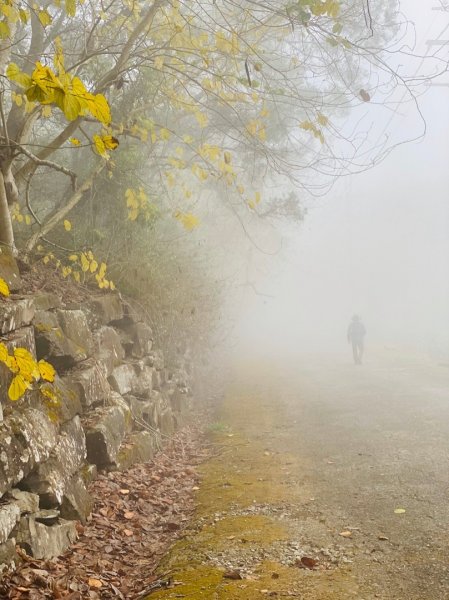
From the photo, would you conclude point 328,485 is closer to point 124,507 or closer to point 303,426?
point 124,507

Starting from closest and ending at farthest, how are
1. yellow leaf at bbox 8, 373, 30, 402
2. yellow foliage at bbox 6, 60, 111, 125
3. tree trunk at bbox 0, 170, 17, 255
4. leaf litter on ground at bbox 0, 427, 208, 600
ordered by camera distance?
yellow foliage at bbox 6, 60, 111, 125
yellow leaf at bbox 8, 373, 30, 402
leaf litter on ground at bbox 0, 427, 208, 600
tree trunk at bbox 0, 170, 17, 255

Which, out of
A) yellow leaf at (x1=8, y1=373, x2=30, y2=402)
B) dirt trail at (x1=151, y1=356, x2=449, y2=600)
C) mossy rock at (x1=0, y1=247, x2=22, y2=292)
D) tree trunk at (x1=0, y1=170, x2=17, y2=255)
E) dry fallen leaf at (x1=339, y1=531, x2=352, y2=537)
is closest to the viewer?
yellow leaf at (x1=8, y1=373, x2=30, y2=402)

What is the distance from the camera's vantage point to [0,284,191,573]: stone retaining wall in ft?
15.6

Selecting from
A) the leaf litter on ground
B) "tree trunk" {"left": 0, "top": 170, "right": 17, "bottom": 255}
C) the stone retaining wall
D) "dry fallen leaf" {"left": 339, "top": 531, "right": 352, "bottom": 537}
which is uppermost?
"tree trunk" {"left": 0, "top": 170, "right": 17, "bottom": 255}

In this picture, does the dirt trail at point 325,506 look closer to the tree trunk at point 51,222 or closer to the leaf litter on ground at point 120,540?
the leaf litter on ground at point 120,540

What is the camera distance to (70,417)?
20.5 feet

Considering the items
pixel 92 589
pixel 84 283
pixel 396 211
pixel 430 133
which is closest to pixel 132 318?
pixel 84 283

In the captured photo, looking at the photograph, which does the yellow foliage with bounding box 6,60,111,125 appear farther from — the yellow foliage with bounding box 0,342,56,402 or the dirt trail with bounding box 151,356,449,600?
the dirt trail with bounding box 151,356,449,600

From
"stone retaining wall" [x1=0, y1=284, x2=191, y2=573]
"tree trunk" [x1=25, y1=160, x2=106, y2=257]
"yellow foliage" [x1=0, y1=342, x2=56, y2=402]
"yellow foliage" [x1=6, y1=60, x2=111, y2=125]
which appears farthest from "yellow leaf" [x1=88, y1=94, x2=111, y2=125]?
"tree trunk" [x1=25, y1=160, x2=106, y2=257]

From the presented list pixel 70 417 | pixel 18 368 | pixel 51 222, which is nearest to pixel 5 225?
pixel 51 222

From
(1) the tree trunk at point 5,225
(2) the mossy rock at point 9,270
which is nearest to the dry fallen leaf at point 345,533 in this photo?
(2) the mossy rock at point 9,270

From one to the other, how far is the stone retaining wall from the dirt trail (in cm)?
115

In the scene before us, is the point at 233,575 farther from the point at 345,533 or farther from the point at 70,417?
the point at 70,417

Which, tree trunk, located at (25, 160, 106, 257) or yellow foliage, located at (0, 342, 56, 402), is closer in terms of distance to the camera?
yellow foliage, located at (0, 342, 56, 402)
